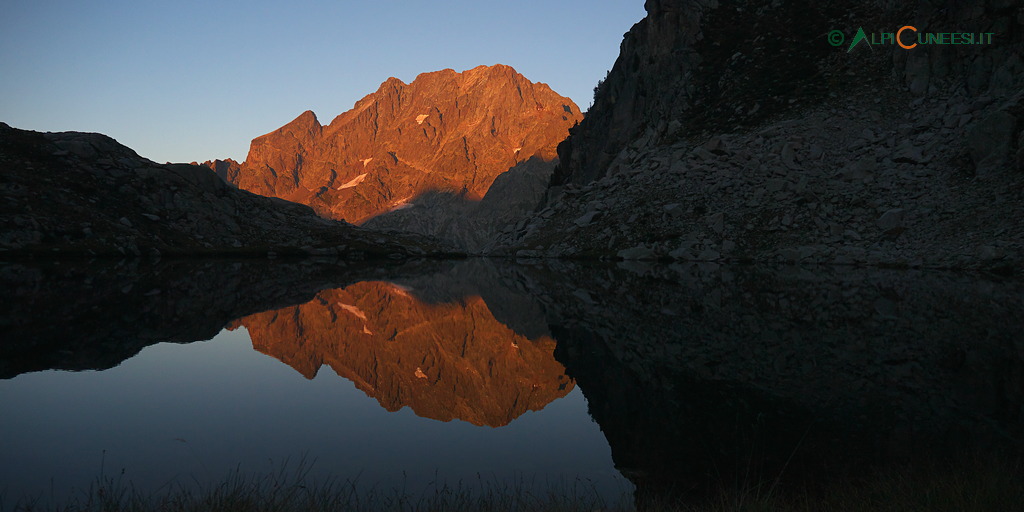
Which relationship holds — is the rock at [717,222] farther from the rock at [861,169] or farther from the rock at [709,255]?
the rock at [861,169]

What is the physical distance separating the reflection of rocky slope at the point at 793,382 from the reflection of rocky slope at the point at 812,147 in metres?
24.0

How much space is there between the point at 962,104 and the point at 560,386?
54331mm

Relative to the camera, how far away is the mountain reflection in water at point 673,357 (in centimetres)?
708

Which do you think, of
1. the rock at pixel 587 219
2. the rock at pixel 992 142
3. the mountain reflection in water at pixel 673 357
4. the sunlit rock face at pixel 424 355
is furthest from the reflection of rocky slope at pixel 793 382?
the rock at pixel 587 219

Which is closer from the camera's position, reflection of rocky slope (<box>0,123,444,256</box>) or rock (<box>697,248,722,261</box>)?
reflection of rocky slope (<box>0,123,444,256</box>)

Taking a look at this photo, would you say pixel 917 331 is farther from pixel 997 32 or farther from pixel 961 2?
pixel 961 2

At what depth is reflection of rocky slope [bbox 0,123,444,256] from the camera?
4275 cm

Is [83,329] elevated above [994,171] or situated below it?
below

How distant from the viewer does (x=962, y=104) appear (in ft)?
153

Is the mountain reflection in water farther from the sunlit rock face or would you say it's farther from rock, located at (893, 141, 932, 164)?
rock, located at (893, 141, 932, 164)

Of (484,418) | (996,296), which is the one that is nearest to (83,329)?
(484,418)

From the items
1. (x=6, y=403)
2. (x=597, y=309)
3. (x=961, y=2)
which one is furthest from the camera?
(x=961, y=2)
